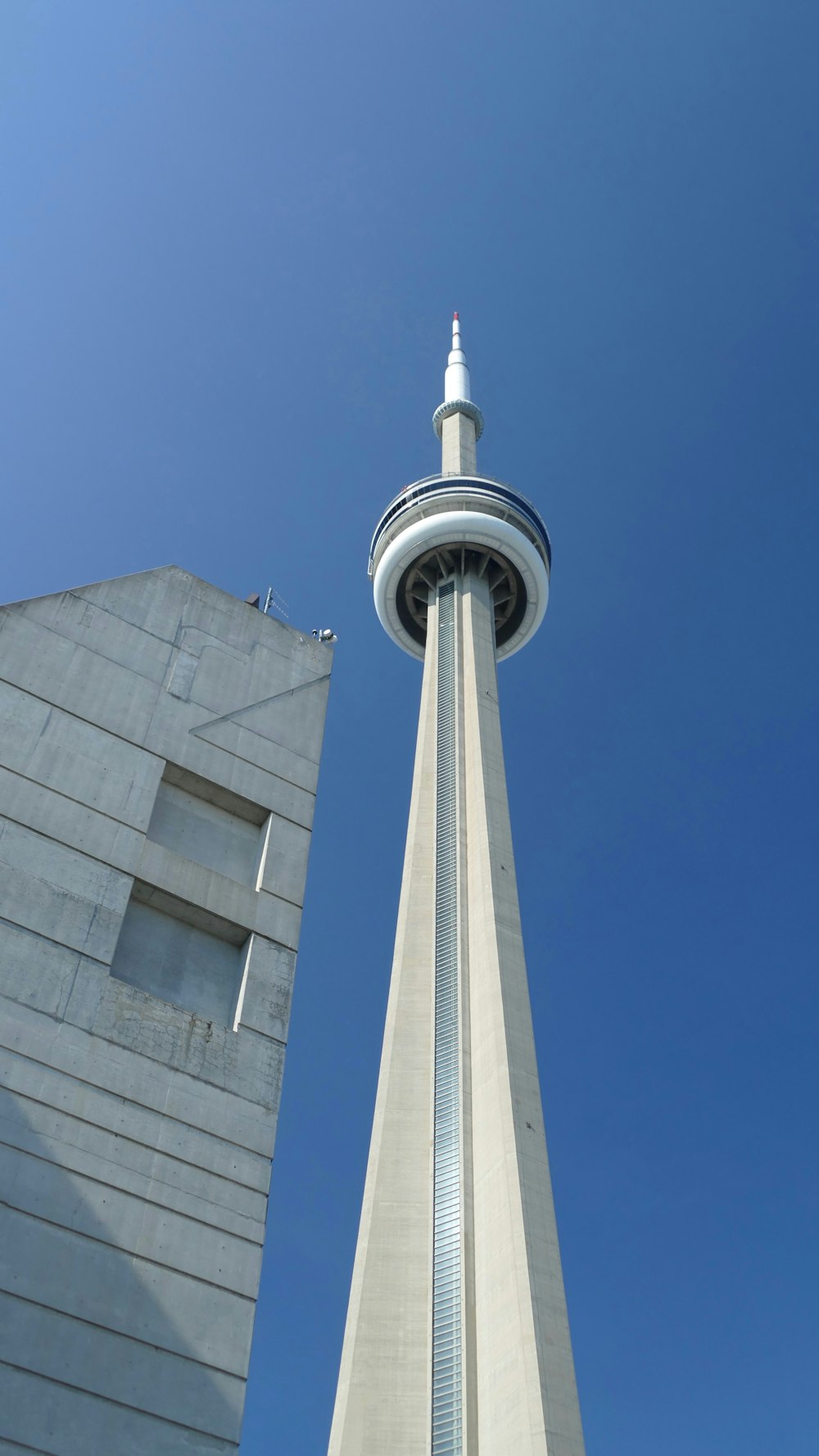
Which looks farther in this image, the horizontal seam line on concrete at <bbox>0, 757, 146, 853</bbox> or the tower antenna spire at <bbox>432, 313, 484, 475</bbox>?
the tower antenna spire at <bbox>432, 313, 484, 475</bbox>

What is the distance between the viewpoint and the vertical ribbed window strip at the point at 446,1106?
28641 mm

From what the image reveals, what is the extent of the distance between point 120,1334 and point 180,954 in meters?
3.52

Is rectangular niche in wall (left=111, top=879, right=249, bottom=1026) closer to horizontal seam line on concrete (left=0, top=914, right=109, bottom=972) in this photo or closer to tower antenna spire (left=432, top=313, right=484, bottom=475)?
horizontal seam line on concrete (left=0, top=914, right=109, bottom=972)

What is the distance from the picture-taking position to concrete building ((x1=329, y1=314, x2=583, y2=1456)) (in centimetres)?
2784

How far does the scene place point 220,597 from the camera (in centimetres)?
1474

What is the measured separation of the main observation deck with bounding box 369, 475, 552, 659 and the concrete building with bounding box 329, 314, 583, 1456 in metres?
0.18

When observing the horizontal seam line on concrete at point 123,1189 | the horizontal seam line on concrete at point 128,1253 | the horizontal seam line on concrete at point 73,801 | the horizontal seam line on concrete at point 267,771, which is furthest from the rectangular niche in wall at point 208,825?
the horizontal seam line on concrete at point 128,1253

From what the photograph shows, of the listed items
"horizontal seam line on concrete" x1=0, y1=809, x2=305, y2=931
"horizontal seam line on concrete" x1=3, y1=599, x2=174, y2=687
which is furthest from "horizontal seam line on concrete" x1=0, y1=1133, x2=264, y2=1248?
"horizontal seam line on concrete" x1=3, y1=599, x2=174, y2=687

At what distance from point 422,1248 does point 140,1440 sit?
24.4 meters

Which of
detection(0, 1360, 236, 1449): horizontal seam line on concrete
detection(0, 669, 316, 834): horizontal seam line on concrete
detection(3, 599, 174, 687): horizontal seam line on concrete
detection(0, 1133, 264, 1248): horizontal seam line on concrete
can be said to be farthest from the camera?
detection(3, 599, 174, 687): horizontal seam line on concrete

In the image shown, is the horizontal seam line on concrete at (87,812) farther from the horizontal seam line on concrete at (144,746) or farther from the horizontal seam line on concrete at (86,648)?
the horizontal seam line on concrete at (86,648)

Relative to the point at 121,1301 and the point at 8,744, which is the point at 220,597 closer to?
the point at 8,744

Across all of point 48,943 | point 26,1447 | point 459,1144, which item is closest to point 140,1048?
point 48,943

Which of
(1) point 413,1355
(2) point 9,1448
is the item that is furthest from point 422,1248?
(2) point 9,1448
